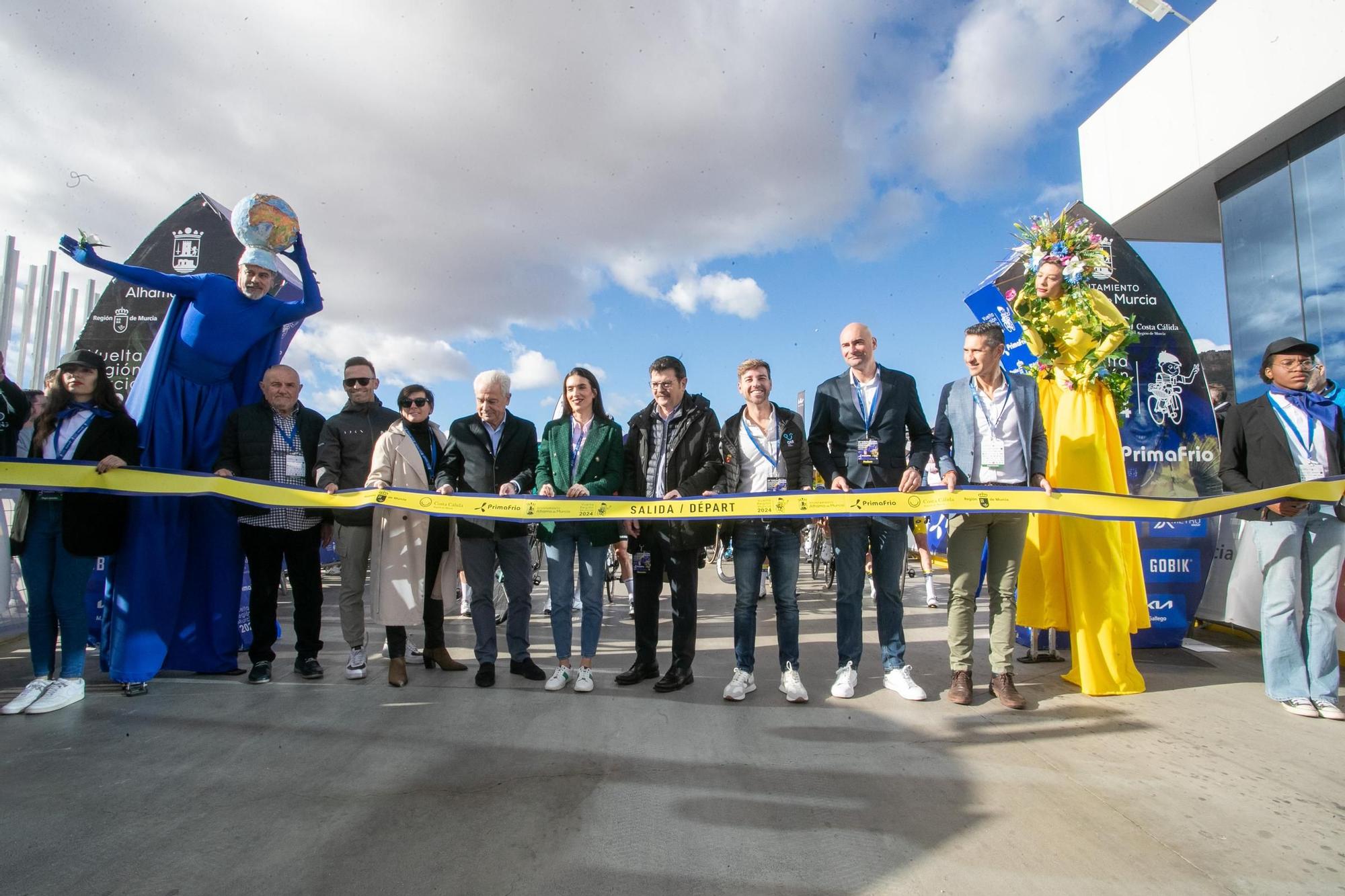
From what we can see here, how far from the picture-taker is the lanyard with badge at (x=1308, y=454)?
3.69 metres

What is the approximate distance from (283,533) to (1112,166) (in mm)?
13205

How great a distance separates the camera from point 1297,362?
3770mm

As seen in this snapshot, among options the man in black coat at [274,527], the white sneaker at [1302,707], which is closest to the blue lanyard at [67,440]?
the man in black coat at [274,527]

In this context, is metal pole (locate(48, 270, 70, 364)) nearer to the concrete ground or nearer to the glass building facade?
the concrete ground

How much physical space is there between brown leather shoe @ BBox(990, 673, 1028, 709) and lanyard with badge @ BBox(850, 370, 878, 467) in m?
1.37

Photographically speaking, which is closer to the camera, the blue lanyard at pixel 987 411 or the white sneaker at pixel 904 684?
the white sneaker at pixel 904 684

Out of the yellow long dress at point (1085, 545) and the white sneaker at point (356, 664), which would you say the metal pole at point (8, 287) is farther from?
the yellow long dress at point (1085, 545)

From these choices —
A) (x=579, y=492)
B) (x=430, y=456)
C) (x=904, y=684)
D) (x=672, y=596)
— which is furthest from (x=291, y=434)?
(x=904, y=684)

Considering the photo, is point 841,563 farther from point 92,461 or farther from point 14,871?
point 92,461

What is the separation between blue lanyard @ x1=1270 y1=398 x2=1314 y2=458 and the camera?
373 centimetres

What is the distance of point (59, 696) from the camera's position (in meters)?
3.46

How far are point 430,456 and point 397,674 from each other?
1.46 metres

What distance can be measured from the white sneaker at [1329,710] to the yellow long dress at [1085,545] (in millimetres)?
749

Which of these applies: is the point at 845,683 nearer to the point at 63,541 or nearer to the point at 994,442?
the point at 994,442
